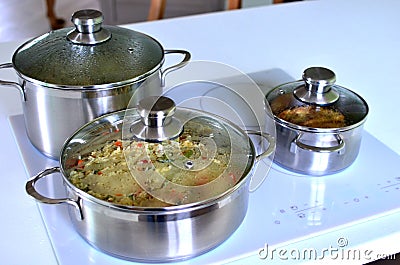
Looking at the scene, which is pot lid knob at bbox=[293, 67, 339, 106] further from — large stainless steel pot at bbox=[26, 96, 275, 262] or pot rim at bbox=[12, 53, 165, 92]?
pot rim at bbox=[12, 53, 165, 92]

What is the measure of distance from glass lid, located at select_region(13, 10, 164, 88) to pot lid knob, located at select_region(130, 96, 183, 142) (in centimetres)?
12

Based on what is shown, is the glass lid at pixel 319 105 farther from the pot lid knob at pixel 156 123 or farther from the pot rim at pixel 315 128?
the pot lid knob at pixel 156 123

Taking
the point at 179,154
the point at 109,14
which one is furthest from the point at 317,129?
the point at 109,14

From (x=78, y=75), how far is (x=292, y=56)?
598mm

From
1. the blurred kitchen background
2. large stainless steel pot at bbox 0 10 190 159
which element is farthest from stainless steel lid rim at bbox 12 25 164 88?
the blurred kitchen background

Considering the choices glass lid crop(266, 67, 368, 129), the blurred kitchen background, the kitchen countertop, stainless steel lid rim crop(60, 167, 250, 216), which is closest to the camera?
stainless steel lid rim crop(60, 167, 250, 216)

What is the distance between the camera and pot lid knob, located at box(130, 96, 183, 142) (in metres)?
0.76

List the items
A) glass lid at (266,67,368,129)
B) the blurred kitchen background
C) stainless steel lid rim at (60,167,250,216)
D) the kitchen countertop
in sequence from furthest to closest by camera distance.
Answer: the blurred kitchen background
glass lid at (266,67,368,129)
the kitchen countertop
stainless steel lid rim at (60,167,250,216)

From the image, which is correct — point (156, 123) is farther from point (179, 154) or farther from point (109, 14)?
point (109, 14)

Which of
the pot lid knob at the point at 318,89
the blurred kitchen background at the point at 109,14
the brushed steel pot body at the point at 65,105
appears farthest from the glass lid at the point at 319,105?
the blurred kitchen background at the point at 109,14

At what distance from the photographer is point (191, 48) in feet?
4.42

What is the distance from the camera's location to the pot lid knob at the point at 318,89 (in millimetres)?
916

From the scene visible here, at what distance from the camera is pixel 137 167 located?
0.74m

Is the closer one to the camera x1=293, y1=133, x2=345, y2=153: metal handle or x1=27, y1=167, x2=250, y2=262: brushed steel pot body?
x1=27, y1=167, x2=250, y2=262: brushed steel pot body
